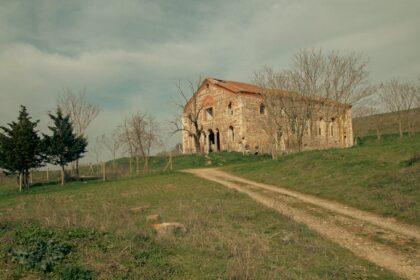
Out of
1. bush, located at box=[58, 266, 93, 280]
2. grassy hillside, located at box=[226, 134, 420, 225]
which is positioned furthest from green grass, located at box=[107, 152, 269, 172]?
bush, located at box=[58, 266, 93, 280]

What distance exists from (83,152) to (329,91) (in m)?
24.1

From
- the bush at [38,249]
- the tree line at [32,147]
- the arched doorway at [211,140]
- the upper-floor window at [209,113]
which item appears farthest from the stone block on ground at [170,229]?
the upper-floor window at [209,113]

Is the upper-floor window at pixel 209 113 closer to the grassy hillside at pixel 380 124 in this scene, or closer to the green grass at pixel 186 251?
the grassy hillside at pixel 380 124

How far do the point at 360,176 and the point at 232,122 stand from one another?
924 inches

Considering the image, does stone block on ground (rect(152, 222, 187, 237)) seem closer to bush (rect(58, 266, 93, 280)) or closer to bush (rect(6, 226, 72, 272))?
bush (rect(6, 226, 72, 272))

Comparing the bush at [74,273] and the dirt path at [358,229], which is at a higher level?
the bush at [74,273]

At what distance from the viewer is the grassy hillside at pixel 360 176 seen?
465 inches

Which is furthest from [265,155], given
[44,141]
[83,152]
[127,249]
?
[127,249]

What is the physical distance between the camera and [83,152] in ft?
103

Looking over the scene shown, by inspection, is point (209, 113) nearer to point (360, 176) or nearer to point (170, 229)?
point (360, 176)

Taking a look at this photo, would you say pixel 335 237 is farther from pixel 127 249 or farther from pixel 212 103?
pixel 212 103

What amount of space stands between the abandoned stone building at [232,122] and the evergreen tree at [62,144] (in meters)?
15.9

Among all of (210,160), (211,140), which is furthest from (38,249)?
(211,140)

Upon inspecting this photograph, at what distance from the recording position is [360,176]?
50.8ft
